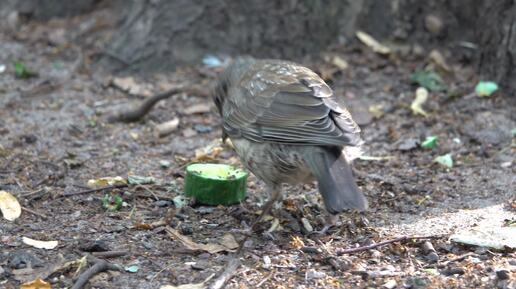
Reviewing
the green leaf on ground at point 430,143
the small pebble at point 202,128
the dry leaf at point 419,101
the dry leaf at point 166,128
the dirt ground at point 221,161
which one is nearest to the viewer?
the dirt ground at point 221,161

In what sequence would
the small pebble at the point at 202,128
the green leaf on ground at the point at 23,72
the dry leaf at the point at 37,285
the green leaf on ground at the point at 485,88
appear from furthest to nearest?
1. the green leaf on ground at the point at 23,72
2. the green leaf on ground at the point at 485,88
3. the small pebble at the point at 202,128
4. the dry leaf at the point at 37,285

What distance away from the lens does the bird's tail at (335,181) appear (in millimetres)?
5086

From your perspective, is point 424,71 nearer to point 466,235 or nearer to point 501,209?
point 501,209

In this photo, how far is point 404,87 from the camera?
8562 mm

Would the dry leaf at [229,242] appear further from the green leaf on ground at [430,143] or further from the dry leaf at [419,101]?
the dry leaf at [419,101]

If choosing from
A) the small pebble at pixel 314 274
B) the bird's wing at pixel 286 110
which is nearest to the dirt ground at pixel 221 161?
the small pebble at pixel 314 274

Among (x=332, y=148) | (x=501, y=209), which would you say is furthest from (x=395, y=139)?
(x=332, y=148)

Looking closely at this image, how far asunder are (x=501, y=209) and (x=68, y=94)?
4406mm

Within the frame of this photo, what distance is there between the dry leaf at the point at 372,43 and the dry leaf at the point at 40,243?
190 inches

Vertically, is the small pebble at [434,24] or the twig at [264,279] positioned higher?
the small pebble at [434,24]

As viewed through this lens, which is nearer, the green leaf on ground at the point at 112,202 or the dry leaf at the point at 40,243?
the dry leaf at the point at 40,243

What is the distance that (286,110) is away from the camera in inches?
227

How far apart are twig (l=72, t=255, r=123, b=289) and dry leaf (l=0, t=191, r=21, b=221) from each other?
0.95 metres

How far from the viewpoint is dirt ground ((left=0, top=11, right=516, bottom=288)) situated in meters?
4.95
